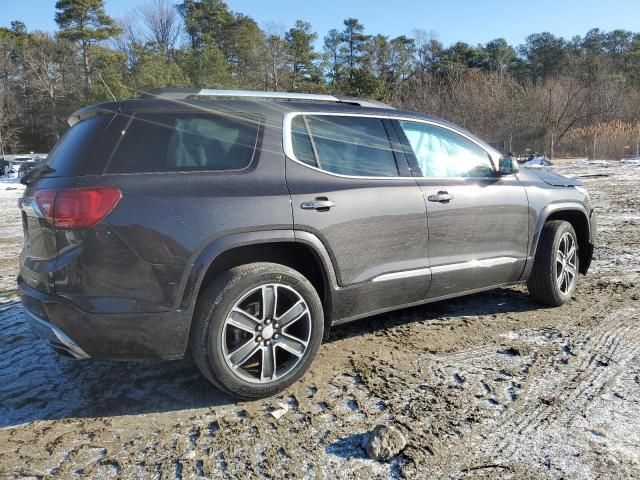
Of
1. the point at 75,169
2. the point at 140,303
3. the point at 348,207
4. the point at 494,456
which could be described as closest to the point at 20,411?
the point at 140,303

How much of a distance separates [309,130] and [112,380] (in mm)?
2092

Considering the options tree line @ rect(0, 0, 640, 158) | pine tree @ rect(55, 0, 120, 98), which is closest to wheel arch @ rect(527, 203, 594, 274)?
tree line @ rect(0, 0, 640, 158)

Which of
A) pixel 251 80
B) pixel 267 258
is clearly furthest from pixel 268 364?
pixel 251 80

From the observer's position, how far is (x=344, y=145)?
359 cm

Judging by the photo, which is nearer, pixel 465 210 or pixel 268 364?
pixel 268 364

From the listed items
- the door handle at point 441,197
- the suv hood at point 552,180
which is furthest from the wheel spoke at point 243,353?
the suv hood at point 552,180

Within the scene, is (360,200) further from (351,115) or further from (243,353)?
(243,353)

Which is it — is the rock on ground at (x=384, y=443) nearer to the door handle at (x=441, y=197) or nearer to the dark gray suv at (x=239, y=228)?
the dark gray suv at (x=239, y=228)

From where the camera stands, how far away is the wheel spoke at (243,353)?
9.84ft

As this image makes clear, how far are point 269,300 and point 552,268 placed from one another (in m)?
2.70

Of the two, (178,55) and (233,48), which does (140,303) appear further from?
(233,48)

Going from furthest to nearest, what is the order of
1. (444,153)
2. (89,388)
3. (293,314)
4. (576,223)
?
1. (576,223)
2. (444,153)
3. (89,388)
4. (293,314)

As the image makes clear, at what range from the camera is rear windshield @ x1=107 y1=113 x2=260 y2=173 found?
A: 287 cm

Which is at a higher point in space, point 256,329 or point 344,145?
point 344,145
